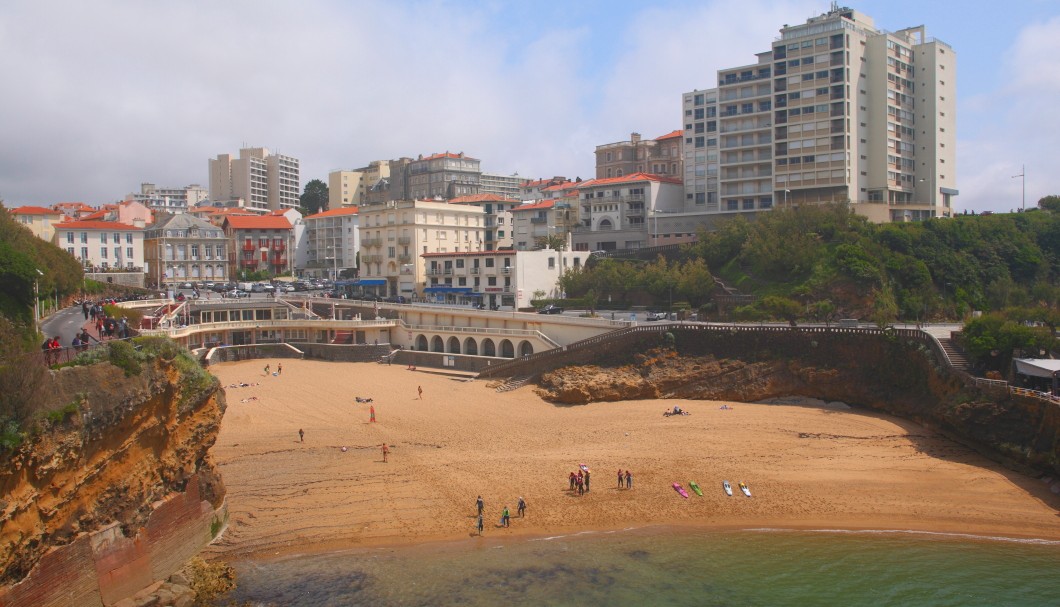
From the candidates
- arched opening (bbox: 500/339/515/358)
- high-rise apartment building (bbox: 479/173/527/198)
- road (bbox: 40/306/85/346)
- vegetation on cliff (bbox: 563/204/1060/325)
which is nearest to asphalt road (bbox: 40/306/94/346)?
road (bbox: 40/306/85/346)

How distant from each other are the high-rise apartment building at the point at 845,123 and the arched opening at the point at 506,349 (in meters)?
27.3

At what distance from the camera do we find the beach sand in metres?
26.7

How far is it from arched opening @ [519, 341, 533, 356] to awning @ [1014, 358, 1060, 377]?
28.8 metres

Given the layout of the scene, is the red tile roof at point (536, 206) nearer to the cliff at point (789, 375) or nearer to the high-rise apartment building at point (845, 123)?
the high-rise apartment building at point (845, 123)

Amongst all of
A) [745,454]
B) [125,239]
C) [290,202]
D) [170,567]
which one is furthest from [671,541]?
[290,202]

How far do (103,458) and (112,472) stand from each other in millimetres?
706

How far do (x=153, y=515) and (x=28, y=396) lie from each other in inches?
240

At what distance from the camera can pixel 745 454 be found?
110 feet

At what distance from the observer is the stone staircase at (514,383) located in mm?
47125

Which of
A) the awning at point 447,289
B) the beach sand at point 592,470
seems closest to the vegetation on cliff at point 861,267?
the awning at point 447,289

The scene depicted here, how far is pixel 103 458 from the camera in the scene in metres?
19.3

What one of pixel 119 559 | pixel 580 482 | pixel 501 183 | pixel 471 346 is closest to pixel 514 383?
pixel 471 346

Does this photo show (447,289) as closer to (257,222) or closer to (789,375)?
(789,375)

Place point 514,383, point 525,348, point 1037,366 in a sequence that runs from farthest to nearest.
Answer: point 525,348 < point 514,383 < point 1037,366
